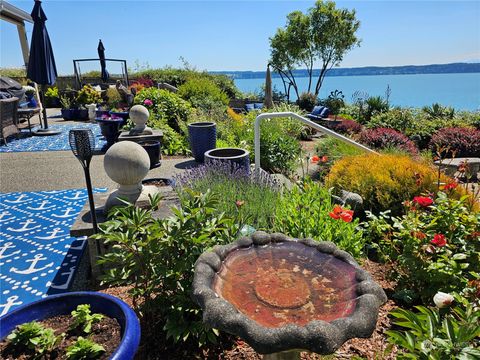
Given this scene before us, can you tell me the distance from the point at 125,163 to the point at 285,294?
224 centimetres

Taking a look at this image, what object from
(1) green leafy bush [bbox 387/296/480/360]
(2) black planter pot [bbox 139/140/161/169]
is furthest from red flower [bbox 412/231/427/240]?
(2) black planter pot [bbox 139/140/161/169]

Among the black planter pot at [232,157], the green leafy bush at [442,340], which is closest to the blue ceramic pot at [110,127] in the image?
the black planter pot at [232,157]

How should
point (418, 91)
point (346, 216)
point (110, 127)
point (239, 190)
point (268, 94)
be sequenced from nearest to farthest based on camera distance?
point (346, 216) → point (239, 190) → point (110, 127) → point (268, 94) → point (418, 91)

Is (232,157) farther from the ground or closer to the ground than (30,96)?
closer to the ground

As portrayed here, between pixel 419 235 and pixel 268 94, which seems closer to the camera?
pixel 419 235

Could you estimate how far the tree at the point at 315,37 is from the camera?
74.5 ft

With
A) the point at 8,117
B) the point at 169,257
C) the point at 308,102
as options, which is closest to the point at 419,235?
the point at 169,257

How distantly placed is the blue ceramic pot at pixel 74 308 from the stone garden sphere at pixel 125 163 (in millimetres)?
1532

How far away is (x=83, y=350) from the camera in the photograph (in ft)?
5.44

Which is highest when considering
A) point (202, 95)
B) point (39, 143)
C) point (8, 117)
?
point (202, 95)

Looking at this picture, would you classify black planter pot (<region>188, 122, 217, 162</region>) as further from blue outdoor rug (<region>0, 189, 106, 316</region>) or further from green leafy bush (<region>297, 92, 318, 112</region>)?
green leafy bush (<region>297, 92, 318, 112</region>)

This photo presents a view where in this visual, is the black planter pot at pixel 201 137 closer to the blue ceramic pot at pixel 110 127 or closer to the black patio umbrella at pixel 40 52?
the blue ceramic pot at pixel 110 127

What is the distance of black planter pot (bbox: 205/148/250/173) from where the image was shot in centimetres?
504

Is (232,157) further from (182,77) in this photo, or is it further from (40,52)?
(182,77)
